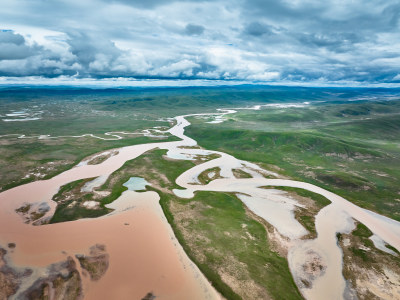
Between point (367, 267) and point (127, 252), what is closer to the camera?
point (367, 267)

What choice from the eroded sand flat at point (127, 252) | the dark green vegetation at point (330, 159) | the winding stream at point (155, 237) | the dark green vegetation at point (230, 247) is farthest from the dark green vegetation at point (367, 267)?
the eroded sand flat at point (127, 252)

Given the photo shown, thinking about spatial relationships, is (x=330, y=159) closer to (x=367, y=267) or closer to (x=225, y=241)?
(x=367, y=267)

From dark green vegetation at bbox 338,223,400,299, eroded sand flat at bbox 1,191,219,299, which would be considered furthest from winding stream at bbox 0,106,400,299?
dark green vegetation at bbox 338,223,400,299

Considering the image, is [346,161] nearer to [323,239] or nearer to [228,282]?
[323,239]

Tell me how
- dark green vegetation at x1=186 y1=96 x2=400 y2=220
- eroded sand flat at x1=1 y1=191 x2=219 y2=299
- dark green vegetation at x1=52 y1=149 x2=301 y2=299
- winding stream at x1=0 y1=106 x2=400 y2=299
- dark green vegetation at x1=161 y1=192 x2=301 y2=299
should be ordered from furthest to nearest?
dark green vegetation at x1=186 y1=96 x2=400 y2=220 → dark green vegetation at x1=52 y1=149 x2=301 y2=299 → winding stream at x1=0 y1=106 x2=400 y2=299 → dark green vegetation at x1=161 y1=192 x2=301 y2=299 → eroded sand flat at x1=1 y1=191 x2=219 y2=299

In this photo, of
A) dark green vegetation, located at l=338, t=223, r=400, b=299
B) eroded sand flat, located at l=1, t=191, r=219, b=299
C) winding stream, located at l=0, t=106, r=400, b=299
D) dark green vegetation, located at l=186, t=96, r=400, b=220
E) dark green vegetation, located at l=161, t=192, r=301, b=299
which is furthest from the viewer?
dark green vegetation, located at l=186, t=96, r=400, b=220

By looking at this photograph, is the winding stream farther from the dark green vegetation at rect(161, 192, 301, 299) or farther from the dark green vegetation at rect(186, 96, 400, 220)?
the dark green vegetation at rect(186, 96, 400, 220)

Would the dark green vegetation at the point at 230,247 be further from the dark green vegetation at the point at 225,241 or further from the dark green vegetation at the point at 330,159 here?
the dark green vegetation at the point at 330,159

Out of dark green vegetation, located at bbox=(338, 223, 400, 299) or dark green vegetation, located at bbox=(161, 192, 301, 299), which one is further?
dark green vegetation, located at bbox=(338, 223, 400, 299)

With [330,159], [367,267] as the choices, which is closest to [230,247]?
[367,267]
